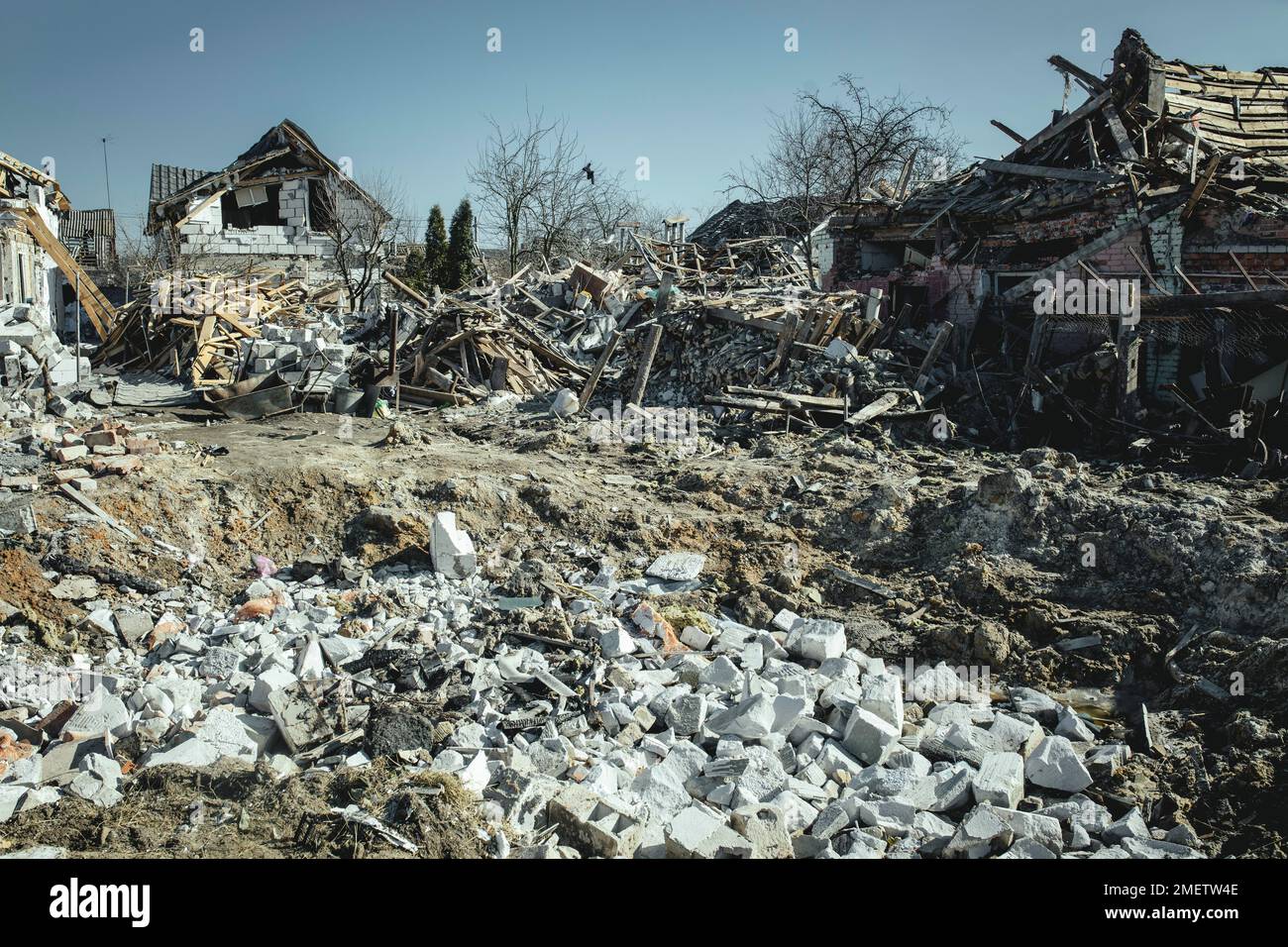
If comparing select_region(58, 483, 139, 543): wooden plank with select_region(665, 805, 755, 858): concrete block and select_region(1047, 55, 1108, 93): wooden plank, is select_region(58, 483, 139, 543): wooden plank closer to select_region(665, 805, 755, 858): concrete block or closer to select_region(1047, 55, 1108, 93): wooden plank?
select_region(665, 805, 755, 858): concrete block

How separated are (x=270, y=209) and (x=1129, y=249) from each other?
21.9 meters

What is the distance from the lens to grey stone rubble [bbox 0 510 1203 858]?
4.41 meters

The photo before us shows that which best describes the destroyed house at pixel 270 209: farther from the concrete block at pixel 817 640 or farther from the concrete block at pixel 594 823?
the concrete block at pixel 594 823

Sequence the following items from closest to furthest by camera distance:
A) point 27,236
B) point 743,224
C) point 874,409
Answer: point 874,409, point 27,236, point 743,224

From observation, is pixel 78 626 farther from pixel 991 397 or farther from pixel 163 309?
pixel 163 309

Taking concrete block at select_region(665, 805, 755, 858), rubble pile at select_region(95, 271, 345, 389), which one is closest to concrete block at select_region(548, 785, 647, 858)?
concrete block at select_region(665, 805, 755, 858)

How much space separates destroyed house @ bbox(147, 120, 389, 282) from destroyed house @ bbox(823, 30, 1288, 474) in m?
15.8

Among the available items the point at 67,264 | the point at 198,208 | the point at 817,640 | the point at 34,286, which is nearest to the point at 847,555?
the point at 817,640

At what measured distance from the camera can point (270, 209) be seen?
2505 centimetres

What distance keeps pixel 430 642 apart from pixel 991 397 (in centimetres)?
863

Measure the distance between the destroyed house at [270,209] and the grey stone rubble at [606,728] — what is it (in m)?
19.7

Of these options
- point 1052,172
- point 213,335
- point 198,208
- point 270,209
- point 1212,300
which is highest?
point 270,209

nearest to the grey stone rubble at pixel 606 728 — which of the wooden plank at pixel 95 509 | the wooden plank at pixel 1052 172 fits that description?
the wooden plank at pixel 95 509

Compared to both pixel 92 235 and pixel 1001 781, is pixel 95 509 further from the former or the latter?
pixel 92 235
